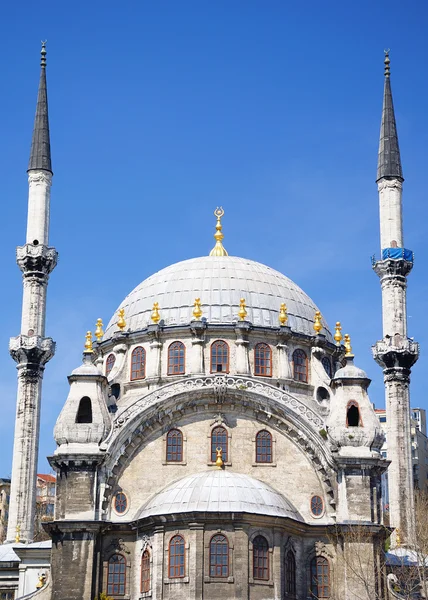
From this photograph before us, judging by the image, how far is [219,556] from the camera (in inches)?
1804

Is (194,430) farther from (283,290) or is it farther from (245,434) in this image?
(283,290)

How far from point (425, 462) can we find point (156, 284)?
1937 inches

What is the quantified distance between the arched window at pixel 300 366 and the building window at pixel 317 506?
7.11 meters

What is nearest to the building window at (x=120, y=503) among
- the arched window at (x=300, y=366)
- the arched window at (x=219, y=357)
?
the arched window at (x=219, y=357)

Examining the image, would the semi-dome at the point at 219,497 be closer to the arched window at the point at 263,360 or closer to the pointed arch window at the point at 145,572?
the pointed arch window at the point at 145,572

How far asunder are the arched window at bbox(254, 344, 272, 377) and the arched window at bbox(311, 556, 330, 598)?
9.54 metres

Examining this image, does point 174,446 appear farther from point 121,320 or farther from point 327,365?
point 327,365

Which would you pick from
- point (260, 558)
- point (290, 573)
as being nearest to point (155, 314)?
point (260, 558)

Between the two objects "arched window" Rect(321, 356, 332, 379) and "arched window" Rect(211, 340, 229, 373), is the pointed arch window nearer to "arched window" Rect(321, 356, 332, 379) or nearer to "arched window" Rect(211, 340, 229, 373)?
"arched window" Rect(211, 340, 229, 373)

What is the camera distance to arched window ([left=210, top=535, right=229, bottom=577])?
4556 cm

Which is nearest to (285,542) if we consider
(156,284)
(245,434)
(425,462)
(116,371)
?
(245,434)

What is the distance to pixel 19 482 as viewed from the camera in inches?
2211

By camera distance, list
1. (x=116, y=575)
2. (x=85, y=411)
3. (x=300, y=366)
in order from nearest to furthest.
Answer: (x=116, y=575), (x=85, y=411), (x=300, y=366)

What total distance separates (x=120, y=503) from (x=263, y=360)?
32.8ft
